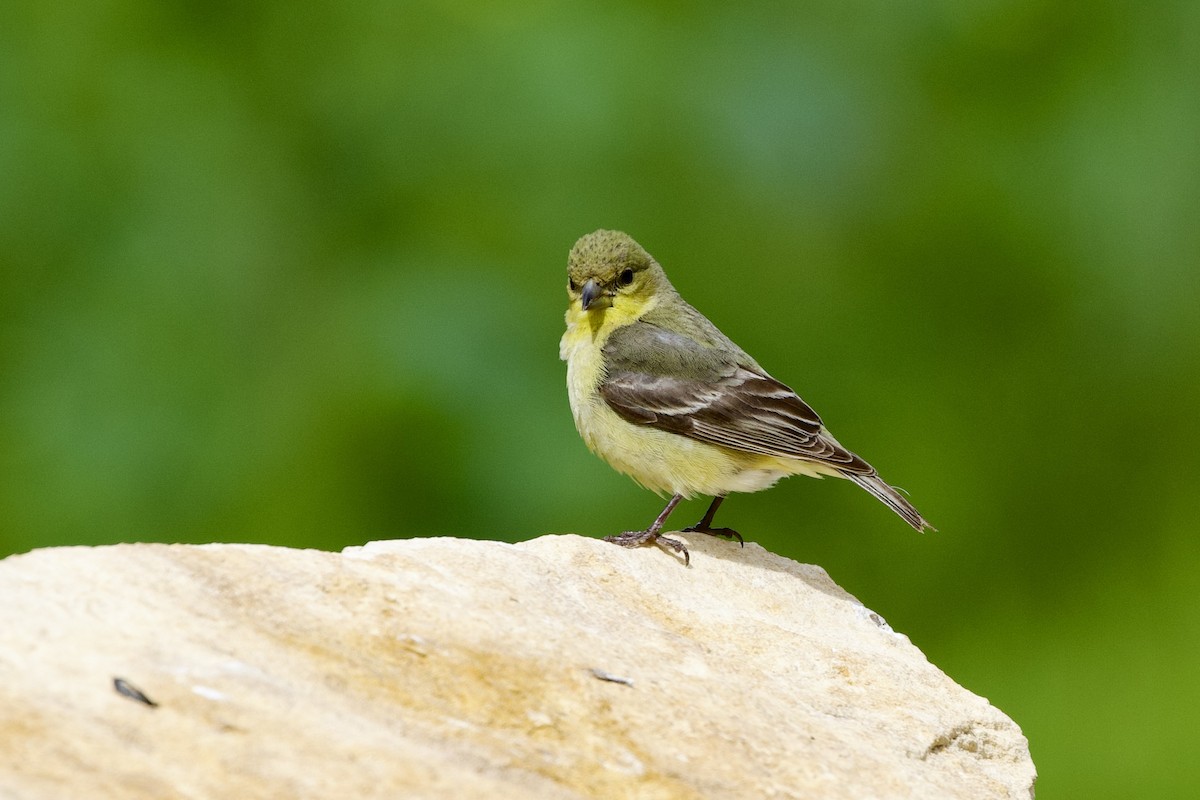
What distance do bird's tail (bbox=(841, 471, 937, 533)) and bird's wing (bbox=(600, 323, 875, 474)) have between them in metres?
0.04

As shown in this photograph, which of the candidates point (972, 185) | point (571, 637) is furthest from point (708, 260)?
point (571, 637)

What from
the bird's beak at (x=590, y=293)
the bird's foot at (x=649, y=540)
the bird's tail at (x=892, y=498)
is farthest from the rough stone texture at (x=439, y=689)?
the bird's beak at (x=590, y=293)

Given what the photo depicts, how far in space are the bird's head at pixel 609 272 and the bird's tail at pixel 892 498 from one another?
1454 mm

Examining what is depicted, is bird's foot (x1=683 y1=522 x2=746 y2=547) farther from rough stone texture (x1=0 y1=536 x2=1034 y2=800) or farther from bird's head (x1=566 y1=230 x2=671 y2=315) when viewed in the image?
rough stone texture (x1=0 y1=536 x2=1034 y2=800)

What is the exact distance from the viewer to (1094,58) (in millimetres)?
9258

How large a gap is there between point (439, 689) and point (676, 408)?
119 inches

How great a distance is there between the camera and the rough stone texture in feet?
10.2

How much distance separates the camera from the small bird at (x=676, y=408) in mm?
6355

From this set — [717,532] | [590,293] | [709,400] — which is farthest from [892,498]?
[590,293]

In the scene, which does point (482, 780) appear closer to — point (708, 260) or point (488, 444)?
point (488, 444)

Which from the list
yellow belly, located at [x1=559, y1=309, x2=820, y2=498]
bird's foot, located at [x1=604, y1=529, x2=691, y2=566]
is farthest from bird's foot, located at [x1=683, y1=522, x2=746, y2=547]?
bird's foot, located at [x1=604, y1=529, x2=691, y2=566]

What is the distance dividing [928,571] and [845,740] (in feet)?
14.3

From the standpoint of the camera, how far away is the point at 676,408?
21.3ft

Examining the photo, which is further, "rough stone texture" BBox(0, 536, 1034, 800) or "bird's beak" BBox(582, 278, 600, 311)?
"bird's beak" BBox(582, 278, 600, 311)
